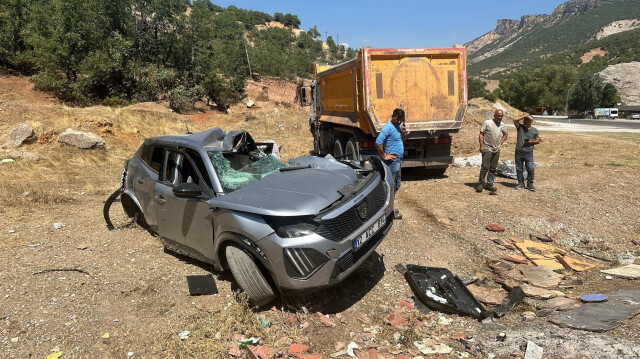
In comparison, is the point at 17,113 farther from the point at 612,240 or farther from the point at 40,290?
the point at 612,240

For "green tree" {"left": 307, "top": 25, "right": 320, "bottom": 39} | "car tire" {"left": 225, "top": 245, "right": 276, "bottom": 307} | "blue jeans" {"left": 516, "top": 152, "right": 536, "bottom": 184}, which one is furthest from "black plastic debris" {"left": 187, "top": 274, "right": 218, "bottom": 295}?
"green tree" {"left": 307, "top": 25, "right": 320, "bottom": 39}

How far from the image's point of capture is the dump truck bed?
7.86m

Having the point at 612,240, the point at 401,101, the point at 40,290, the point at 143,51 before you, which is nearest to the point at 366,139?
the point at 401,101

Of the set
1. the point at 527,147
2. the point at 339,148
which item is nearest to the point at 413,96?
the point at 527,147

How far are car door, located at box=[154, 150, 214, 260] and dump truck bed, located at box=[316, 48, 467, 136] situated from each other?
458 cm

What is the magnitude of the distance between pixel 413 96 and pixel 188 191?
19.5 ft

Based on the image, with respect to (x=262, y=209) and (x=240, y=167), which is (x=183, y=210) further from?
(x=262, y=209)

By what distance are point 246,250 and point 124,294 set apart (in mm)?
1599

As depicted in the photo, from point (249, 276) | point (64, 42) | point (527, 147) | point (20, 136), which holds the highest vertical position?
point (64, 42)

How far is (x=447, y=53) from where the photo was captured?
26.7 feet

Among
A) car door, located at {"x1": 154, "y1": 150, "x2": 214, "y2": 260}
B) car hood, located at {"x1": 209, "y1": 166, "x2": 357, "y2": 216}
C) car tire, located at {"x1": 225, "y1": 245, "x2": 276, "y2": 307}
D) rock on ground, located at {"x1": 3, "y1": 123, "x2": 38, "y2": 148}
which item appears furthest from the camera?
rock on ground, located at {"x1": 3, "y1": 123, "x2": 38, "y2": 148}

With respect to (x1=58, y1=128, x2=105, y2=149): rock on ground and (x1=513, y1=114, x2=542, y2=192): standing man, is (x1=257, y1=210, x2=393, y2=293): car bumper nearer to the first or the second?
(x1=513, y1=114, x2=542, y2=192): standing man

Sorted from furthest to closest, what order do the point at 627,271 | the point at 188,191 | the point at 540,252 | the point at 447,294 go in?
the point at 540,252 < the point at 627,271 < the point at 447,294 < the point at 188,191

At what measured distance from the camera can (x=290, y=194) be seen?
10.8ft
